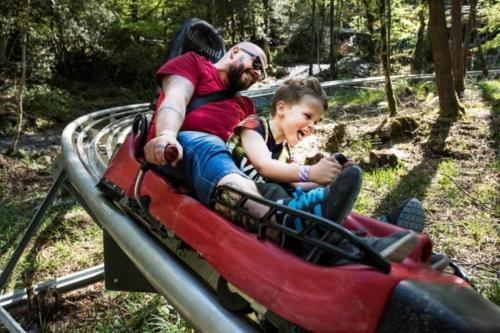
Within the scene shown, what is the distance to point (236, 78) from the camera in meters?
2.56

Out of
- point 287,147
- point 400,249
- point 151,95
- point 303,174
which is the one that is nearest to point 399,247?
point 400,249

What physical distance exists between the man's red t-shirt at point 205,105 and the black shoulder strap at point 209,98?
0.02 meters

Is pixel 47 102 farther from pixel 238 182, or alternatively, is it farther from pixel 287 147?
pixel 238 182

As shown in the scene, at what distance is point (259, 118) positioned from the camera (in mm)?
2230

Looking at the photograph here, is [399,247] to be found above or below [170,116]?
below

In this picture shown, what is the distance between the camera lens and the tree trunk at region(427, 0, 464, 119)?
22.4 ft

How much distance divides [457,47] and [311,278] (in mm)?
10380

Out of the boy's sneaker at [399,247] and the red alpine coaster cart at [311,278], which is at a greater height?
the boy's sneaker at [399,247]

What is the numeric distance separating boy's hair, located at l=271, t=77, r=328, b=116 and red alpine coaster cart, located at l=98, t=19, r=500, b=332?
1.78 feet

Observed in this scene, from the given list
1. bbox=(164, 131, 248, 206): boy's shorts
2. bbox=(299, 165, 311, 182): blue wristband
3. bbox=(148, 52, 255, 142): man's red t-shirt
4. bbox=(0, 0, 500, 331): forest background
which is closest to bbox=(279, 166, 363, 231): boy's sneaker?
bbox=(299, 165, 311, 182): blue wristband

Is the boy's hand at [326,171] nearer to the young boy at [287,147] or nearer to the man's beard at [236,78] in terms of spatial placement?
the young boy at [287,147]

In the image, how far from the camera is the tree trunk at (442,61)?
6836mm

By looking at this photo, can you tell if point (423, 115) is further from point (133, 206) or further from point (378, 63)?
point (378, 63)

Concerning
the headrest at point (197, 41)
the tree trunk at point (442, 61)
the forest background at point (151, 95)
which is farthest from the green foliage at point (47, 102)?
the headrest at point (197, 41)
